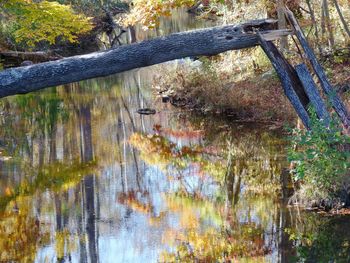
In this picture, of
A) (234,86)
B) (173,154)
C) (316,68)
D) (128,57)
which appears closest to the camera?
(128,57)

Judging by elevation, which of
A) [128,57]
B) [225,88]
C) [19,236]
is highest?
[225,88]

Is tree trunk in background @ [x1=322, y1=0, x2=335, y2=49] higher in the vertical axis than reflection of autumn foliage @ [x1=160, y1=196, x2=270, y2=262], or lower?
higher

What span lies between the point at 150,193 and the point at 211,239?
2767 mm

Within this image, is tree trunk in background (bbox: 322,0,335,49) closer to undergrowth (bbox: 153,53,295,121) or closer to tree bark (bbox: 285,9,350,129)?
undergrowth (bbox: 153,53,295,121)

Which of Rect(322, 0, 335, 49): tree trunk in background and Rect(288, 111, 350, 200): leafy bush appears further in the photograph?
Rect(322, 0, 335, 49): tree trunk in background

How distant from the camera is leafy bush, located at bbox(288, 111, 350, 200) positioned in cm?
947

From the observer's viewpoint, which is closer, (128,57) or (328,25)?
(128,57)

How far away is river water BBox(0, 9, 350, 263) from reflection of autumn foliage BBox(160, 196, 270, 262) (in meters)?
0.02

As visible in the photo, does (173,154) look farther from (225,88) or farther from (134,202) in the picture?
(225,88)

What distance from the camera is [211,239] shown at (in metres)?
9.34

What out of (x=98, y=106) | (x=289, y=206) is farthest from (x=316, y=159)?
(x=98, y=106)

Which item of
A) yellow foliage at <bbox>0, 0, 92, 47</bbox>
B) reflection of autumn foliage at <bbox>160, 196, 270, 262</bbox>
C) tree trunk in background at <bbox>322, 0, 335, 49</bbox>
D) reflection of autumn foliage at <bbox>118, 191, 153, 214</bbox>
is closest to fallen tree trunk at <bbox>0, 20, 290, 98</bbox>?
reflection of autumn foliage at <bbox>160, 196, 270, 262</bbox>

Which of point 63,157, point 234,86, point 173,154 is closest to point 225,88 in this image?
point 234,86

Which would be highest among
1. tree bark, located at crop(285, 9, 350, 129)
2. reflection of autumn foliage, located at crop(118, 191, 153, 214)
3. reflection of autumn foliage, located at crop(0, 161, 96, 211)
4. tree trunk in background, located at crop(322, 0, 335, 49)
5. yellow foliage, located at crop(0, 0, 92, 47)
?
yellow foliage, located at crop(0, 0, 92, 47)
